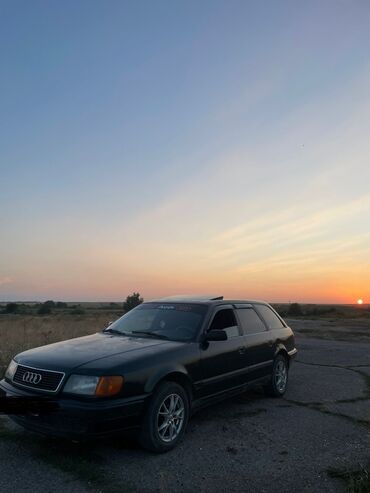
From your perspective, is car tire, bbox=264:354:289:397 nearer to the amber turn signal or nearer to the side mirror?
the side mirror

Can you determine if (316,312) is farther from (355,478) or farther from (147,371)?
(355,478)

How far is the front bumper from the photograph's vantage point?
4.45 metres

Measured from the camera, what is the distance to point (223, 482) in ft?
13.8

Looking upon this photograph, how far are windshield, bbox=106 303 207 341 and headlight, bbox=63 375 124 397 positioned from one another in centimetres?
135

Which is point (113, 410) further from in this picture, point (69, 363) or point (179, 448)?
point (179, 448)

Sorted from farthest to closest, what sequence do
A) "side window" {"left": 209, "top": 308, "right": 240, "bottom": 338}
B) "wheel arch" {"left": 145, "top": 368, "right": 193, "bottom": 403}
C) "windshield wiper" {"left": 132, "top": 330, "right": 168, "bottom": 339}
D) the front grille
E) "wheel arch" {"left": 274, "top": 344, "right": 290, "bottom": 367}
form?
"wheel arch" {"left": 274, "top": 344, "right": 290, "bottom": 367} → "side window" {"left": 209, "top": 308, "right": 240, "bottom": 338} → "windshield wiper" {"left": 132, "top": 330, "right": 168, "bottom": 339} → "wheel arch" {"left": 145, "top": 368, "right": 193, "bottom": 403} → the front grille

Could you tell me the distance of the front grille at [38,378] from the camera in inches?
186

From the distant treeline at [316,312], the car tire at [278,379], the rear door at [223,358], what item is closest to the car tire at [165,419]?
the rear door at [223,358]

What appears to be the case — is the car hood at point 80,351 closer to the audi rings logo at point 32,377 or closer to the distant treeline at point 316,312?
the audi rings logo at point 32,377

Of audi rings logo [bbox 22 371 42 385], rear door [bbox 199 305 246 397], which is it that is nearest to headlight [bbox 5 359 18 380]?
audi rings logo [bbox 22 371 42 385]

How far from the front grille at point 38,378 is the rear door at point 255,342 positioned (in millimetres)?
2941

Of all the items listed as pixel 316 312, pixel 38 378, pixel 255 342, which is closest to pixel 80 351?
pixel 38 378

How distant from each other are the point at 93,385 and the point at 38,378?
0.70 metres

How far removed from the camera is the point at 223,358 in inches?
243
